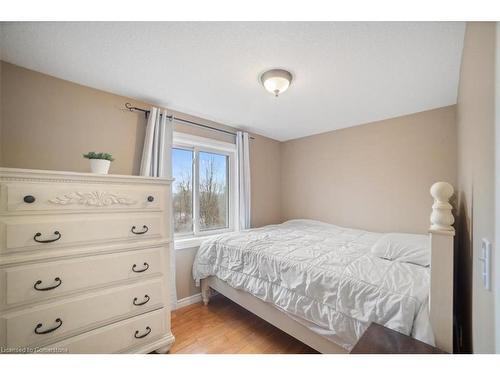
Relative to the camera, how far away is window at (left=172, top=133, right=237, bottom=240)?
247cm

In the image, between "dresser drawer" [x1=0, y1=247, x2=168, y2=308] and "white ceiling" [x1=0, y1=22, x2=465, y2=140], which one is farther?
"white ceiling" [x1=0, y1=22, x2=465, y2=140]

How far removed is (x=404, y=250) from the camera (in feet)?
4.82

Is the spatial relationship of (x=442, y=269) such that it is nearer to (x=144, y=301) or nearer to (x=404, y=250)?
Result: (x=404, y=250)

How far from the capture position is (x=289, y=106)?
2.22 meters

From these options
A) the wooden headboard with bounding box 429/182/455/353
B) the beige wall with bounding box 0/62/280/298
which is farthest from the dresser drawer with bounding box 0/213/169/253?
the wooden headboard with bounding box 429/182/455/353

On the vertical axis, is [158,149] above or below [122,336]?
above

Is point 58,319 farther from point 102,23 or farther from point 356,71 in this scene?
point 356,71

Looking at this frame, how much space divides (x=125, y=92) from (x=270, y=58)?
57.1 inches

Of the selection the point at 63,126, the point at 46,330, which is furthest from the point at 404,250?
the point at 63,126

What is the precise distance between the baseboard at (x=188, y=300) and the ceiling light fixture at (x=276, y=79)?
2.40m

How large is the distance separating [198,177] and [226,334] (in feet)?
5.77

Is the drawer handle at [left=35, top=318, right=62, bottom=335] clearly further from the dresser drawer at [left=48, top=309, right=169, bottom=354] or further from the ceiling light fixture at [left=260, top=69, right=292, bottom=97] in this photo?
the ceiling light fixture at [left=260, top=69, right=292, bottom=97]

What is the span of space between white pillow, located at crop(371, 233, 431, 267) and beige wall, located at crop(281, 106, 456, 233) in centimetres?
97

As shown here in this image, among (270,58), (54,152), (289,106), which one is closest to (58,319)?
(54,152)
